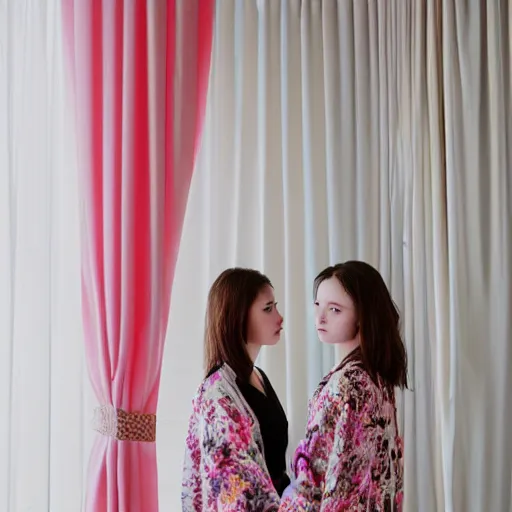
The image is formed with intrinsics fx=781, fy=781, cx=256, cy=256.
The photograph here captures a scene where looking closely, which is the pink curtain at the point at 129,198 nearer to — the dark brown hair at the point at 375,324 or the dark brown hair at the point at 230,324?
the dark brown hair at the point at 230,324

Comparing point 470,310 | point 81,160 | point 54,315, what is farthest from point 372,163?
point 54,315

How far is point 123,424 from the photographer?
221 cm

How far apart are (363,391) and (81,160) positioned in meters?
1.10

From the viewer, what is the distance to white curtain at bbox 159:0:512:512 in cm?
246

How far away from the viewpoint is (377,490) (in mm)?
1797

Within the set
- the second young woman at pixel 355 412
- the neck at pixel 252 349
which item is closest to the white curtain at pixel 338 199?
the neck at pixel 252 349

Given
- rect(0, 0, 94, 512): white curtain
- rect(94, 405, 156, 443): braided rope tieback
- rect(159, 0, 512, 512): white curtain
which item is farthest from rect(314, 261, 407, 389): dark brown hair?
rect(0, 0, 94, 512): white curtain

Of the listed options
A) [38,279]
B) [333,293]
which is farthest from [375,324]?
[38,279]

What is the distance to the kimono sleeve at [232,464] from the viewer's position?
1.79 meters

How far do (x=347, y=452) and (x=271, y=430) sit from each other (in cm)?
27

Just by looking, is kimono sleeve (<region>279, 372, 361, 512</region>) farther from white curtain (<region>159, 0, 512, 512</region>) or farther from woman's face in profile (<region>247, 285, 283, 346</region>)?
white curtain (<region>159, 0, 512, 512</region>)

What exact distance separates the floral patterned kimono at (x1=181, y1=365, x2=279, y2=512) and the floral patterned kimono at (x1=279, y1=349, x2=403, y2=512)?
8 centimetres

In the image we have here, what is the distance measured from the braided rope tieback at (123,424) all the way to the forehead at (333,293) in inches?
26.7

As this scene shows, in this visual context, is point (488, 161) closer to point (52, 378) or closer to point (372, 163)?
point (372, 163)
